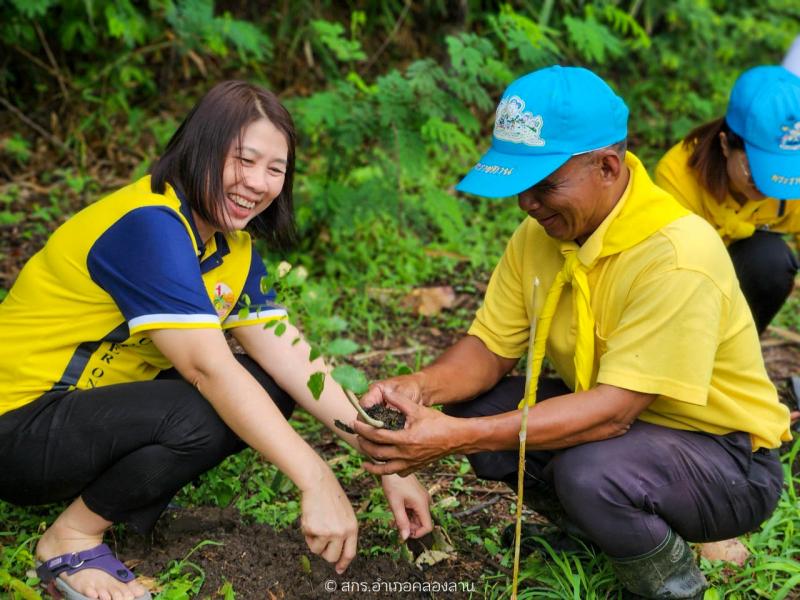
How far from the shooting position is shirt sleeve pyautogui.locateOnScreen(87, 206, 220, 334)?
207 centimetres

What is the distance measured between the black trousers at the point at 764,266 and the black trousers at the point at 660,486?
1.35m

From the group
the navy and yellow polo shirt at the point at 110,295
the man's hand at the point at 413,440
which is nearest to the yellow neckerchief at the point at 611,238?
the man's hand at the point at 413,440

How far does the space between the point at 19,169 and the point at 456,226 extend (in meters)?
2.78

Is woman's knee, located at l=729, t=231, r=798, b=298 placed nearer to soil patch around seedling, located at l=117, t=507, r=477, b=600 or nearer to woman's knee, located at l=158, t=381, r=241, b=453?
soil patch around seedling, located at l=117, t=507, r=477, b=600

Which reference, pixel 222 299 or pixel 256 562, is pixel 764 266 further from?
pixel 256 562

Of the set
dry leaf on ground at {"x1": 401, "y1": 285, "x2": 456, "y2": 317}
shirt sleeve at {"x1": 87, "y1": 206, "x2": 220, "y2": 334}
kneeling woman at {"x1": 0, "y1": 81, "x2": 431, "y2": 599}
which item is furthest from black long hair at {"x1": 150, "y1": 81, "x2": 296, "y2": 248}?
dry leaf on ground at {"x1": 401, "y1": 285, "x2": 456, "y2": 317}

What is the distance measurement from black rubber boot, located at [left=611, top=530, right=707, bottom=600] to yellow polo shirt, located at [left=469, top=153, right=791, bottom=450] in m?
0.31

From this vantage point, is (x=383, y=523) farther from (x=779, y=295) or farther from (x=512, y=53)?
(x=512, y=53)

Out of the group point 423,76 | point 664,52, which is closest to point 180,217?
point 423,76

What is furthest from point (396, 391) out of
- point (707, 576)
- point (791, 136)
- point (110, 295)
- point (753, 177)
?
point (791, 136)

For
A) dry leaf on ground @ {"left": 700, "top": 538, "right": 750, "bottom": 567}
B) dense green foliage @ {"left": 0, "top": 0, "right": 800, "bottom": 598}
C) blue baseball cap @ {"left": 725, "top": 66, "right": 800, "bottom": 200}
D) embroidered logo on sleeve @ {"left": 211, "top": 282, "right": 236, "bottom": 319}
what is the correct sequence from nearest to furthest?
embroidered logo on sleeve @ {"left": 211, "top": 282, "right": 236, "bottom": 319} < dry leaf on ground @ {"left": 700, "top": 538, "right": 750, "bottom": 567} < dense green foliage @ {"left": 0, "top": 0, "right": 800, "bottom": 598} < blue baseball cap @ {"left": 725, "top": 66, "right": 800, "bottom": 200}

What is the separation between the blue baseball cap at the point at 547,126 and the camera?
1.96 meters

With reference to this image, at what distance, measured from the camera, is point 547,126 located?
1964 mm

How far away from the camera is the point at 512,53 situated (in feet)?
19.1
